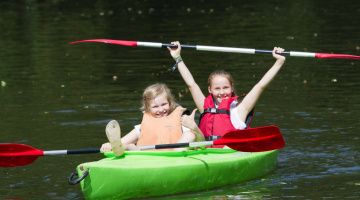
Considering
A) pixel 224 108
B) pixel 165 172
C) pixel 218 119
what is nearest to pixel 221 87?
pixel 224 108

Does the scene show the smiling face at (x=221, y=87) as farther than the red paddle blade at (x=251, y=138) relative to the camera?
Yes

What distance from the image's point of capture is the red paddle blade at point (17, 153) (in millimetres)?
8133

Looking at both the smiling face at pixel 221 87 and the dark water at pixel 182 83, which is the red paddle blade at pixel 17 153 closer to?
the dark water at pixel 182 83

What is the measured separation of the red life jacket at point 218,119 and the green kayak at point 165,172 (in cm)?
43

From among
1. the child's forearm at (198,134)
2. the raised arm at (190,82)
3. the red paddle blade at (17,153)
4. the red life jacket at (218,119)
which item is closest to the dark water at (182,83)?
the red paddle blade at (17,153)

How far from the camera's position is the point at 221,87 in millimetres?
8906

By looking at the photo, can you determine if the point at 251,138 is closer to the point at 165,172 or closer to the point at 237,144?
the point at 237,144

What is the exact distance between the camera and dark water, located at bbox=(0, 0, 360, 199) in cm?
849

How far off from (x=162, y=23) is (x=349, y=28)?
5.35 meters

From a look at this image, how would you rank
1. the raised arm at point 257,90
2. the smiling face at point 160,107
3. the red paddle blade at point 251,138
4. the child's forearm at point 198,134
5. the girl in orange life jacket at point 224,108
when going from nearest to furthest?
1. the red paddle blade at point 251,138
2. the child's forearm at point 198,134
3. the smiling face at point 160,107
4. the raised arm at point 257,90
5. the girl in orange life jacket at point 224,108

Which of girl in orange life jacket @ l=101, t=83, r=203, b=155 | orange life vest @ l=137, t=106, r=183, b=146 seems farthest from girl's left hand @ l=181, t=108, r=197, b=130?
orange life vest @ l=137, t=106, r=183, b=146

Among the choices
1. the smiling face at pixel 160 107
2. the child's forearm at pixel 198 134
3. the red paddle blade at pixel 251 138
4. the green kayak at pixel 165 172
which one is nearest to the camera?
the green kayak at pixel 165 172

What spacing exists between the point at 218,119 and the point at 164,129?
73 centimetres

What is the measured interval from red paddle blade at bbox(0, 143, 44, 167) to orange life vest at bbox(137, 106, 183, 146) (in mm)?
1000
